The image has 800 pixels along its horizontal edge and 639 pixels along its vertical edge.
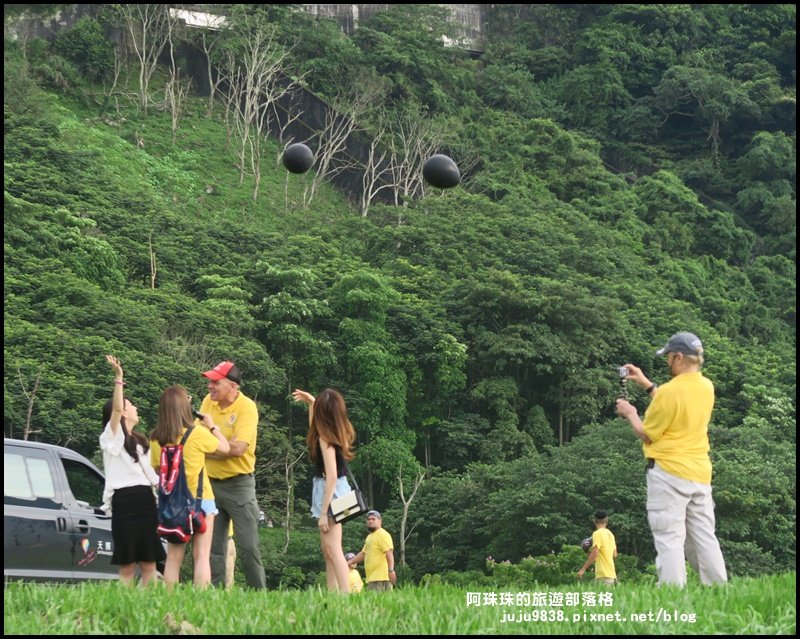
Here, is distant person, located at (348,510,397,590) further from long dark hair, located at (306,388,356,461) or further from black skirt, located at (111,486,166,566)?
black skirt, located at (111,486,166,566)

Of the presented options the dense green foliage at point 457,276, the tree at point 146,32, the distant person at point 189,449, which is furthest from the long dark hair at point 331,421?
the tree at point 146,32

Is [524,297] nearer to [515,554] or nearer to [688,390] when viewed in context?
[515,554]

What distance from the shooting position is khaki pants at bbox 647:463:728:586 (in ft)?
22.6

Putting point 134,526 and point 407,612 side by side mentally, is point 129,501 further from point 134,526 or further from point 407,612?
point 407,612

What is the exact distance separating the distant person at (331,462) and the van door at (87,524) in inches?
76.3

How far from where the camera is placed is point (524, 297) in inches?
1443

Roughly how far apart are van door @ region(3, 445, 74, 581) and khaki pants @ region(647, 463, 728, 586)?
4019mm

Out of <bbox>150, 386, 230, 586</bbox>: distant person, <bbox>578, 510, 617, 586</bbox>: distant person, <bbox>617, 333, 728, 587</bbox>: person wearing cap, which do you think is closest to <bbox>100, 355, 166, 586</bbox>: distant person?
<bbox>150, 386, 230, 586</bbox>: distant person

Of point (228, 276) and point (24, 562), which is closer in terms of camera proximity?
point (24, 562)

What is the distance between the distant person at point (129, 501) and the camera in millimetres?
7602

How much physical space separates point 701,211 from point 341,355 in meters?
21.2

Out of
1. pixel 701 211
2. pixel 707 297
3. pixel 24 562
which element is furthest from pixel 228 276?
pixel 24 562

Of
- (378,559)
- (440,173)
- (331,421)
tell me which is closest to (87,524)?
(331,421)

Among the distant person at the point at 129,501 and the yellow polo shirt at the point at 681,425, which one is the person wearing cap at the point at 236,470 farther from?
the yellow polo shirt at the point at 681,425
